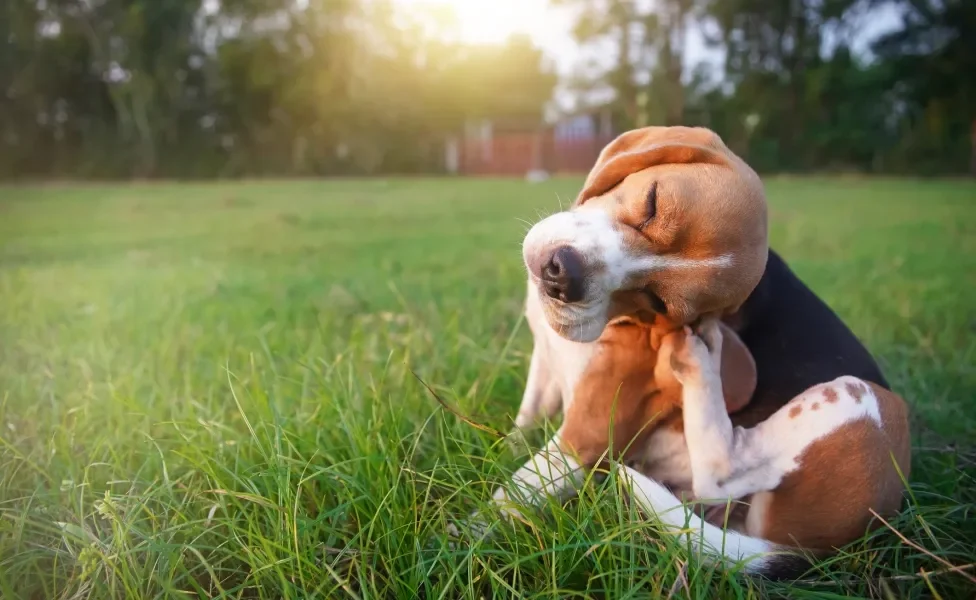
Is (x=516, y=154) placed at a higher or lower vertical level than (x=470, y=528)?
higher

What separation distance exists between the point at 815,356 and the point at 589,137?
5.12m

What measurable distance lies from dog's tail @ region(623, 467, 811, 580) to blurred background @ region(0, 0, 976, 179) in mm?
2794

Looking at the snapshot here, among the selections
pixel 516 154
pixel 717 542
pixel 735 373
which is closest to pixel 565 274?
pixel 735 373

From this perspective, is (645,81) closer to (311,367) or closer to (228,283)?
(228,283)

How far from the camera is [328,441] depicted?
6.38ft

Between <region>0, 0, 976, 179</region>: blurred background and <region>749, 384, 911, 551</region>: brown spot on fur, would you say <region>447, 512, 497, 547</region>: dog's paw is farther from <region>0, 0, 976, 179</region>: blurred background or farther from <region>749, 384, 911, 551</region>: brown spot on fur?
<region>0, 0, 976, 179</region>: blurred background

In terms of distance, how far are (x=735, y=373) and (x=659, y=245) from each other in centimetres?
40

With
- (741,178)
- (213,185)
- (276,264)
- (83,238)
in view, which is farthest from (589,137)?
(213,185)

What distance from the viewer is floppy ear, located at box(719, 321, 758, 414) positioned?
1.74 m

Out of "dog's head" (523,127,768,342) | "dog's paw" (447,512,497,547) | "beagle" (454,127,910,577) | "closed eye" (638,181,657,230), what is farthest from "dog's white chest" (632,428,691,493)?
"closed eye" (638,181,657,230)

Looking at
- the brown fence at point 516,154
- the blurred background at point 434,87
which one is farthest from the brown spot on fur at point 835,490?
the brown fence at point 516,154

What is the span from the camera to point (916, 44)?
784 centimetres

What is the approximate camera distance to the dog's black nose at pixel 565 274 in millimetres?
1540

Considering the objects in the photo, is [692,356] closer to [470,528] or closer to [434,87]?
[470,528]
